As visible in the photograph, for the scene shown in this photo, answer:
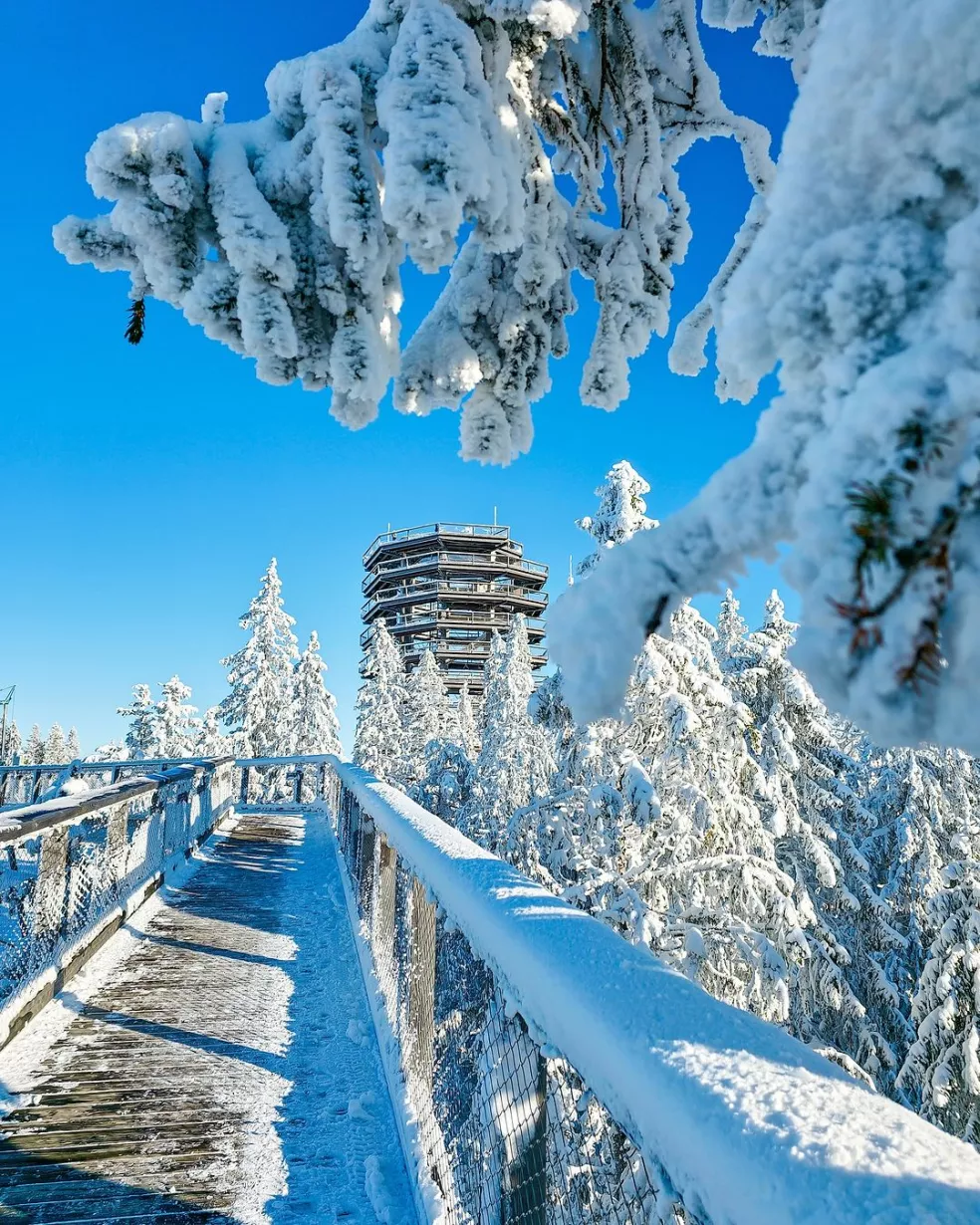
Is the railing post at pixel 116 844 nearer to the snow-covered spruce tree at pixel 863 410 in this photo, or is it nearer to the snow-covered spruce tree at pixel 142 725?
the snow-covered spruce tree at pixel 863 410

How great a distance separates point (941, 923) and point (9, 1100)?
1767cm

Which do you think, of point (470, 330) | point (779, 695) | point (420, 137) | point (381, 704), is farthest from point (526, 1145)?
point (381, 704)

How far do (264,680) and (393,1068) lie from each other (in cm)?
3522

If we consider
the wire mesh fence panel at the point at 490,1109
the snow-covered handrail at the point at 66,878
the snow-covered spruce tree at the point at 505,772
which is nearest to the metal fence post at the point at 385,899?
the wire mesh fence panel at the point at 490,1109

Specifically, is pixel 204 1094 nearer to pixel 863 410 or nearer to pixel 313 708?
pixel 863 410

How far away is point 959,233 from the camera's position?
0.86 meters

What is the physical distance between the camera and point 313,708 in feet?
139

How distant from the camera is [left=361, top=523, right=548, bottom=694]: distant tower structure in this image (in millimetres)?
73125

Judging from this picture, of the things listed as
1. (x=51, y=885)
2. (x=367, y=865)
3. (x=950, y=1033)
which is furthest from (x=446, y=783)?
(x=51, y=885)

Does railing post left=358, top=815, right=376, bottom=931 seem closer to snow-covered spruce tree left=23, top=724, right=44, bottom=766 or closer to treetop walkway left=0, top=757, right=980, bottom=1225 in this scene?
treetop walkway left=0, top=757, right=980, bottom=1225

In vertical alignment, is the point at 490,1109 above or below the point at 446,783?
A: above

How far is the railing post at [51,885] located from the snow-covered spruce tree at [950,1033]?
1551 centimetres

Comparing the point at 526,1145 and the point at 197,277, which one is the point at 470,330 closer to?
the point at 197,277

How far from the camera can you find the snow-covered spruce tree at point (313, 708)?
41188 mm
